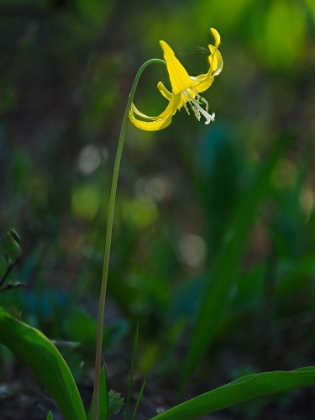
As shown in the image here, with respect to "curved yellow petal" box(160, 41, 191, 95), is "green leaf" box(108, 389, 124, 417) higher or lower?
lower

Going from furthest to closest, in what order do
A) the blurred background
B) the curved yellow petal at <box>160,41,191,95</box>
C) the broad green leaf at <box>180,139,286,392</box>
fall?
the blurred background
the broad green leaf at <box>180,139,286,392</box>
the curved yellow petal at <box>160,41,191,95</box>

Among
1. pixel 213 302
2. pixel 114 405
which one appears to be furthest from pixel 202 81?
pixel 213 302

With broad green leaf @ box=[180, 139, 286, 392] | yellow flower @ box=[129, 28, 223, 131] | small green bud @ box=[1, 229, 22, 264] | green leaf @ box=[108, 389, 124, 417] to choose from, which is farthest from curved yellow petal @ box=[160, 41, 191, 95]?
broad green leaf @ box=[180, 139, 286, 392]

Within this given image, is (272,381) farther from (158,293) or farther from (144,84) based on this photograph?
(144,84)

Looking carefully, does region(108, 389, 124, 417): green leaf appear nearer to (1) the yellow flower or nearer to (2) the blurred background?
(2) the blurred background

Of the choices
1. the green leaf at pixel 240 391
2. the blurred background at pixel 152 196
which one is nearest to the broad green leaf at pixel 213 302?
the blurred background at pixel 152 196

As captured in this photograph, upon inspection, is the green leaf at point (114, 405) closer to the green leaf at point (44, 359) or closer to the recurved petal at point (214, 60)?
the green leaf at point (44, 359)
